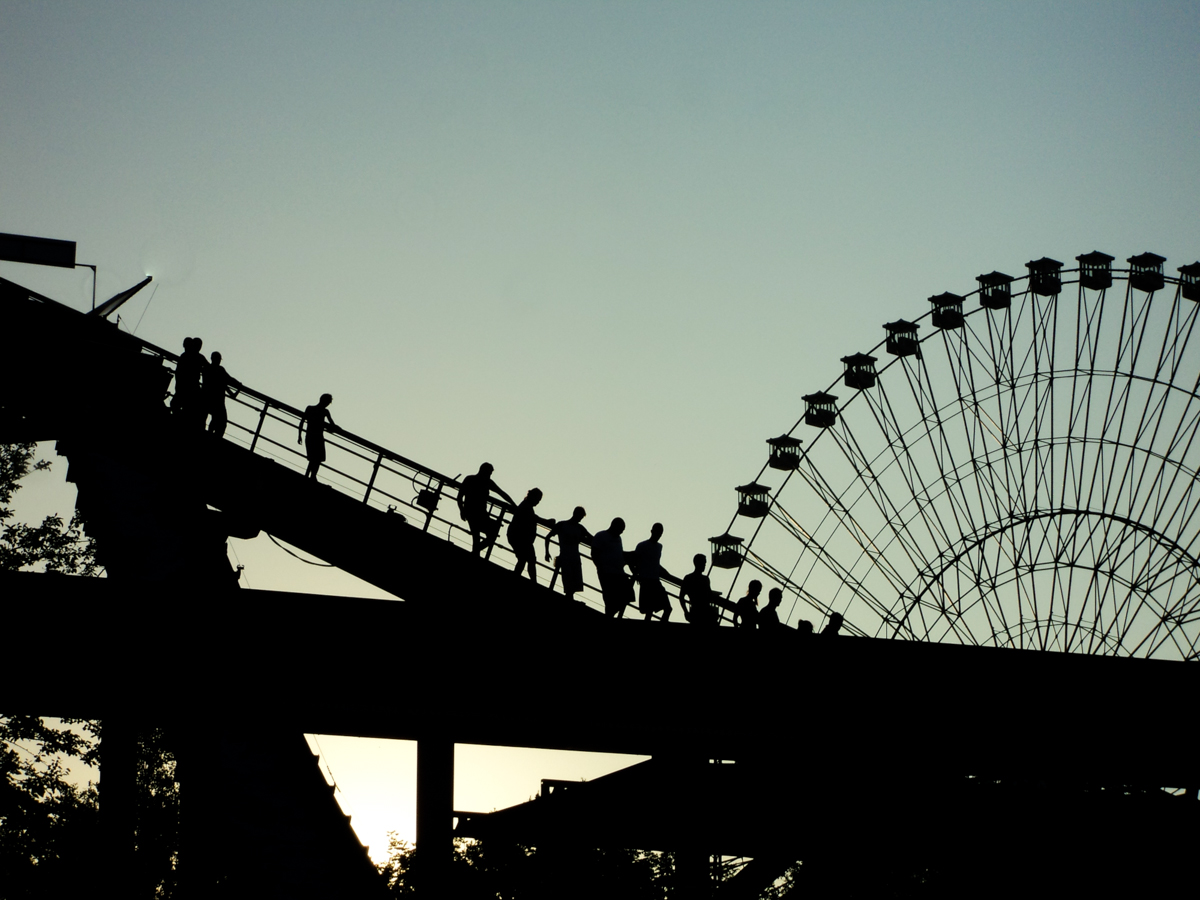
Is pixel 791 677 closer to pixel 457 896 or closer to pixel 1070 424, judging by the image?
pixel 457 896

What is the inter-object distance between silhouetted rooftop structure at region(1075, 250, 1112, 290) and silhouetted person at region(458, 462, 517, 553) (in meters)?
25.4

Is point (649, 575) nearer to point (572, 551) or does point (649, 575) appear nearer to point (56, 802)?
point (572, 551)

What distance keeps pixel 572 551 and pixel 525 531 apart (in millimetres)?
631

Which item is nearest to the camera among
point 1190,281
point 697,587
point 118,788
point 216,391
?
point 697,587

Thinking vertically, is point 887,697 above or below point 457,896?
above

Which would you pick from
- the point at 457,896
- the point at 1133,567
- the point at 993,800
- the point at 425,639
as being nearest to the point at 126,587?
the point at 425,639

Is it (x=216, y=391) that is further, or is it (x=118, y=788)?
(x=118, y=788)

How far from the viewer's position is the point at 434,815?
36.2 ft

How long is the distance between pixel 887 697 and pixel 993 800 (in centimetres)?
123

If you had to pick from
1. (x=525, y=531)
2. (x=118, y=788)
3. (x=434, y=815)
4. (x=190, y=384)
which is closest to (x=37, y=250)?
(x=190, y=384)

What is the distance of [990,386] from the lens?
3603 centimetres

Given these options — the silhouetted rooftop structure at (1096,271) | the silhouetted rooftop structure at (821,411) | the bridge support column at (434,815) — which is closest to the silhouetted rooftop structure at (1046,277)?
the silhouetted rooftop structure at (1096,271)

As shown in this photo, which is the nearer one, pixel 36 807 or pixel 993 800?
pixel 993 800

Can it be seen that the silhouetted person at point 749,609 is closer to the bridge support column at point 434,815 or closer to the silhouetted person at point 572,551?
the silhouetted person at point 572,551
